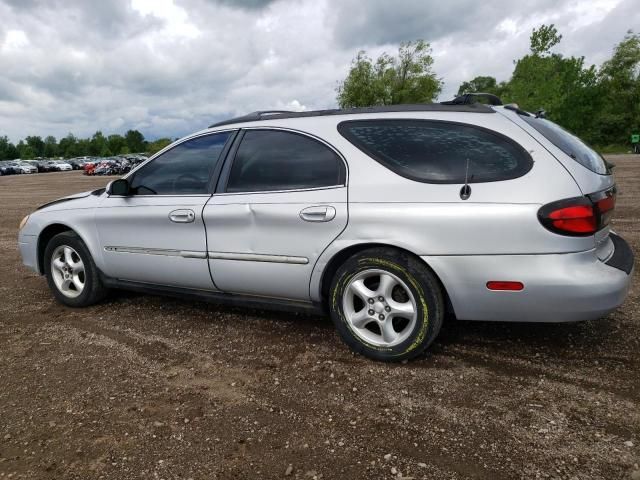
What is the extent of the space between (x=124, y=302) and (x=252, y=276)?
6.01 feet

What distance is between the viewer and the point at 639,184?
1365 centimetres

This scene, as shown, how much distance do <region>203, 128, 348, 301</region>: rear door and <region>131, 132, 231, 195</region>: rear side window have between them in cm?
20

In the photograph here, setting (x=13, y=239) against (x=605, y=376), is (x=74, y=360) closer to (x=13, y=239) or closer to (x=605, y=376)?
(x=605, y=376)

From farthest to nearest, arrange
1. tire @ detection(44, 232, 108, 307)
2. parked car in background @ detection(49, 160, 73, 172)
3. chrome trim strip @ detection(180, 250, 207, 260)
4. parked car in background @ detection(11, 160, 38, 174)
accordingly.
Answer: parked car in background @ detection(49, 160, 73, 172) < parked car in background @ detection(11, 160, 38, 174) < tire @ detection(44, 232, 108, 307) < chrome trim strip @ detection(180, 250, 207, 260)

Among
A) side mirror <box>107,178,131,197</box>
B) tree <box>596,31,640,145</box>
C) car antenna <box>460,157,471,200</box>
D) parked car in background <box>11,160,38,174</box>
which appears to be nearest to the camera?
car antenna <box>460,157,471,200</box>

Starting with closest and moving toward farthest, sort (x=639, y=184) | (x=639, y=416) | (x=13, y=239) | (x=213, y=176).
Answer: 1. (x=639, y=416)
2. (x=213, y=176)
3. (x=13, y=239)
4. (x=639, y=184)

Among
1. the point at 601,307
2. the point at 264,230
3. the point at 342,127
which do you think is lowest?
the point at 601,307

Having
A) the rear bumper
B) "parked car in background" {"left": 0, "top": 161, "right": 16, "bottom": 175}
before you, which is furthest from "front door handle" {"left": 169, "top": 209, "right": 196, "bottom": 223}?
"parked car in background" {"left": 0, "top": 161, "right": 16, "bottom": 175}

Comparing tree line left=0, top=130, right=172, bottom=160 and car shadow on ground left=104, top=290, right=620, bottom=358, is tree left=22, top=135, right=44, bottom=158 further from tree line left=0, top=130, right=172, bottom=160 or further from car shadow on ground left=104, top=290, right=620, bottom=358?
car shadow on ground left=104, top=290, right=620, bottom=358

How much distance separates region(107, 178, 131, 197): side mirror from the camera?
396cm

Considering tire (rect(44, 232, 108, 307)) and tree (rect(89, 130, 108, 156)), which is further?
tree (rect(89, 130, 108, 156))

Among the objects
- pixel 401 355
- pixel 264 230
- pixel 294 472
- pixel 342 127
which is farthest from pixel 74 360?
pixel 342 127

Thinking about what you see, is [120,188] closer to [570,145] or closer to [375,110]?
[375,110]

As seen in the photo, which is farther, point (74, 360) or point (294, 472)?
point (74, 360)
